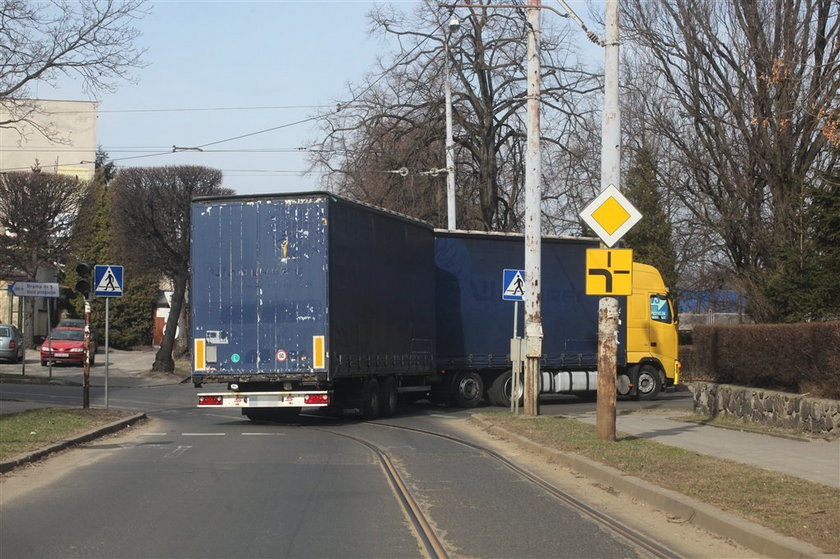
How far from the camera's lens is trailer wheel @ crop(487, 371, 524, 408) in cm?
2488

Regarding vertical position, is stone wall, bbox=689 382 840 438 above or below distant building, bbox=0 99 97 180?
below

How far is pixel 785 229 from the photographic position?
24.0 metres

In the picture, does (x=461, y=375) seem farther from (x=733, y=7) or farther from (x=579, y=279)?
(x=733, y=7)

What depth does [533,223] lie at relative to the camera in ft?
63.4

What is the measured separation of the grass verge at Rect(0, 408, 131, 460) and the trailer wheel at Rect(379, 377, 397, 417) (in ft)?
17.5

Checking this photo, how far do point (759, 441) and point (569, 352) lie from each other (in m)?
10.9

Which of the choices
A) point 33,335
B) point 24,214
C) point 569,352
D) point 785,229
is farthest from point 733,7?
point 33,335

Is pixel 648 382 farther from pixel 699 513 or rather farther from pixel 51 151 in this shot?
pixel 51 151

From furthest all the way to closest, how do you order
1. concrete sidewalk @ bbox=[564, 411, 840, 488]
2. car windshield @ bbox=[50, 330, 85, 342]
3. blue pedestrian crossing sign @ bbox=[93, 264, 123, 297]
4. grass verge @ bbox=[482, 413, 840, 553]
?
car windshield @ bbox=[50, 330, 85, 342] < blue pedestrian crossing sign @ bbox=[93, 264, 123, 297] < concrete sidewalk @ bbox=[564, 411, 840, 488] < grass verge @ bbox=[482, 413, 840, 553]

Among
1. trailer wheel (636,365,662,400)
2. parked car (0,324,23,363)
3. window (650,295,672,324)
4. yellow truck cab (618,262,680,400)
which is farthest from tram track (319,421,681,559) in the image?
parked car (0,324,23,363)

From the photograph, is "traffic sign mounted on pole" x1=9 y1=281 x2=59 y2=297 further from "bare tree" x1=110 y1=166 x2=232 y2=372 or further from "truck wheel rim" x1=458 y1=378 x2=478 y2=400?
"truck wheel rim" x1=458 y1=378 x2=478 y2=400

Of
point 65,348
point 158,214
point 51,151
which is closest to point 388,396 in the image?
point 158,214

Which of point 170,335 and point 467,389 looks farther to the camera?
point 170,335

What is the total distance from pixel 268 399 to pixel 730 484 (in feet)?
33.9
